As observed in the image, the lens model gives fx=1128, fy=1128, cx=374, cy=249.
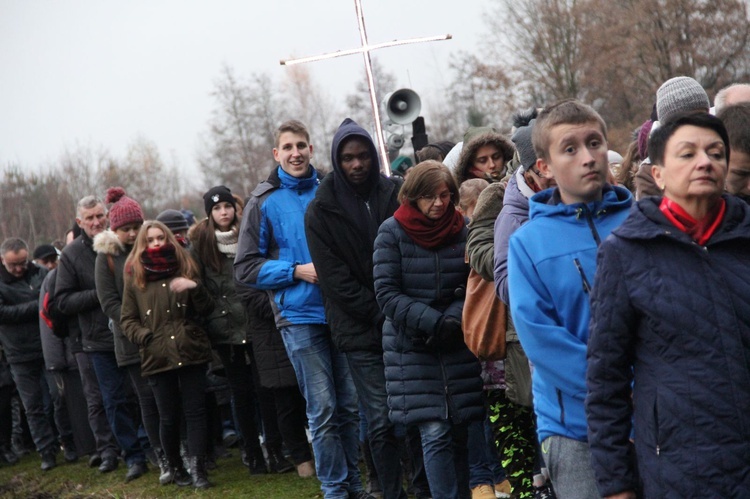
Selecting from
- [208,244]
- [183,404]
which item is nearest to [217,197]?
[208,244]

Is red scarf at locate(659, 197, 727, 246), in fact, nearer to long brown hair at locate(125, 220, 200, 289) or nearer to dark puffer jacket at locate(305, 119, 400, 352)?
dark puffer jacket at locate(305, 119, 400, 352)

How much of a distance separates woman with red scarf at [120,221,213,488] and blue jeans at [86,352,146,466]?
125cm

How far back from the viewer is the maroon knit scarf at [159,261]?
9.40 metres

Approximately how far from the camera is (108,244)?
1005cm

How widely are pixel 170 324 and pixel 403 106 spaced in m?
6.39

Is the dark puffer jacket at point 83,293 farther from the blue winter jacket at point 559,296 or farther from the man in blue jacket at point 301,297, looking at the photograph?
the blue winter jacket at point 559,296

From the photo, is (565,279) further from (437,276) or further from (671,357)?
(437,276)

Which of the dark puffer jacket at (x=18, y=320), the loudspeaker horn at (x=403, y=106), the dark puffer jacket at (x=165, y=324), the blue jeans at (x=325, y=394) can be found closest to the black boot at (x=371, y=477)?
the blue jeans at (x=325, y=394)

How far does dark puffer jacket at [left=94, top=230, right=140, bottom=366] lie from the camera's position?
10.0 m

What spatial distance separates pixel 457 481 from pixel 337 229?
1.79 metres

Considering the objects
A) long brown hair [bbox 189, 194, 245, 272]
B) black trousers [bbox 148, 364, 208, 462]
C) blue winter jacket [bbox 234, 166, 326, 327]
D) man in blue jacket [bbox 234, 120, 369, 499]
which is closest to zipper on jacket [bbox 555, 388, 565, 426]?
man in blue jacket [bbox 234, 120, 369, 499]

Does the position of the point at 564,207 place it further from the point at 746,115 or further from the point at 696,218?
the point at 746,115

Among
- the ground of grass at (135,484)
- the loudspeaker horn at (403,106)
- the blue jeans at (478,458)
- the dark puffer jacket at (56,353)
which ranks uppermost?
the loudspeaker horn at (403,106)

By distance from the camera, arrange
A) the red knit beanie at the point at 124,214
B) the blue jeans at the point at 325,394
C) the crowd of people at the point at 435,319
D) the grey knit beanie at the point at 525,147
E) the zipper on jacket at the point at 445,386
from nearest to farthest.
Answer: the crowd of people at the point at 435,319 < the grey knit beanie at the point at 525,147 < the zipper on jacket at the point at 445,386 < the blue jeans at the point at 325,394 < the red knit beanie at the point at 124,214
